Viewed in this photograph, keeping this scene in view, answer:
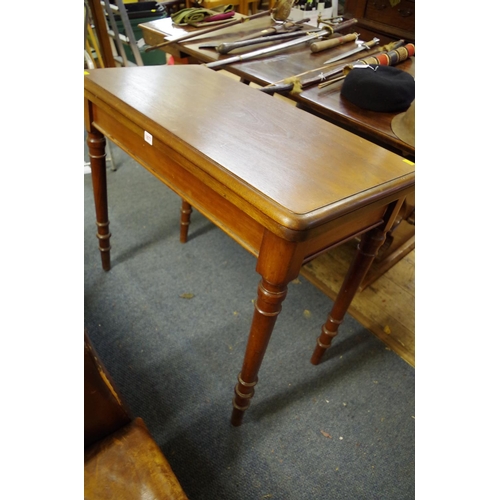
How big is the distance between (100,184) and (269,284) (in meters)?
0.77

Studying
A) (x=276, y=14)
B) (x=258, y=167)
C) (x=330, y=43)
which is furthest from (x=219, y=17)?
(x=258, y=167)

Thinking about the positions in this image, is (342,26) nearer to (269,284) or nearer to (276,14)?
(276,14)

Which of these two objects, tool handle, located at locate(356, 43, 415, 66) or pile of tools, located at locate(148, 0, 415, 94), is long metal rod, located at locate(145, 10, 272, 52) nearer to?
pile of tools, located at locate(148, 0, 415, 94)

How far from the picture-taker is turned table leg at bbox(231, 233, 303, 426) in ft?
2.11

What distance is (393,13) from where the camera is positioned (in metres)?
2.26

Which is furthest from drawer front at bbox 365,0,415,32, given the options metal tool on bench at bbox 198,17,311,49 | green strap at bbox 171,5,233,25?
green strap at bbox 171,5,233,25

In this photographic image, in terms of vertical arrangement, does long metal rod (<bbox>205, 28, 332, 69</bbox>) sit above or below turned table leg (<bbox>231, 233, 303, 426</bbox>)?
above

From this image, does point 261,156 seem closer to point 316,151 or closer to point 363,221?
point 316,151

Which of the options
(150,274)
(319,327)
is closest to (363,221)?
(319,327)

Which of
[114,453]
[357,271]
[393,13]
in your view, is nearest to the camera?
[114,453]

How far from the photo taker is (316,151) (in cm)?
75

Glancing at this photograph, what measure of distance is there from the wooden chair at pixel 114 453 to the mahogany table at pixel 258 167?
0.29 meters

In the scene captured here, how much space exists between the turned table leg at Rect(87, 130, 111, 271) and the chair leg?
1.01 feet

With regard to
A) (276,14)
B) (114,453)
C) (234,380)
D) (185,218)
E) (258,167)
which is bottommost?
(234,380)
